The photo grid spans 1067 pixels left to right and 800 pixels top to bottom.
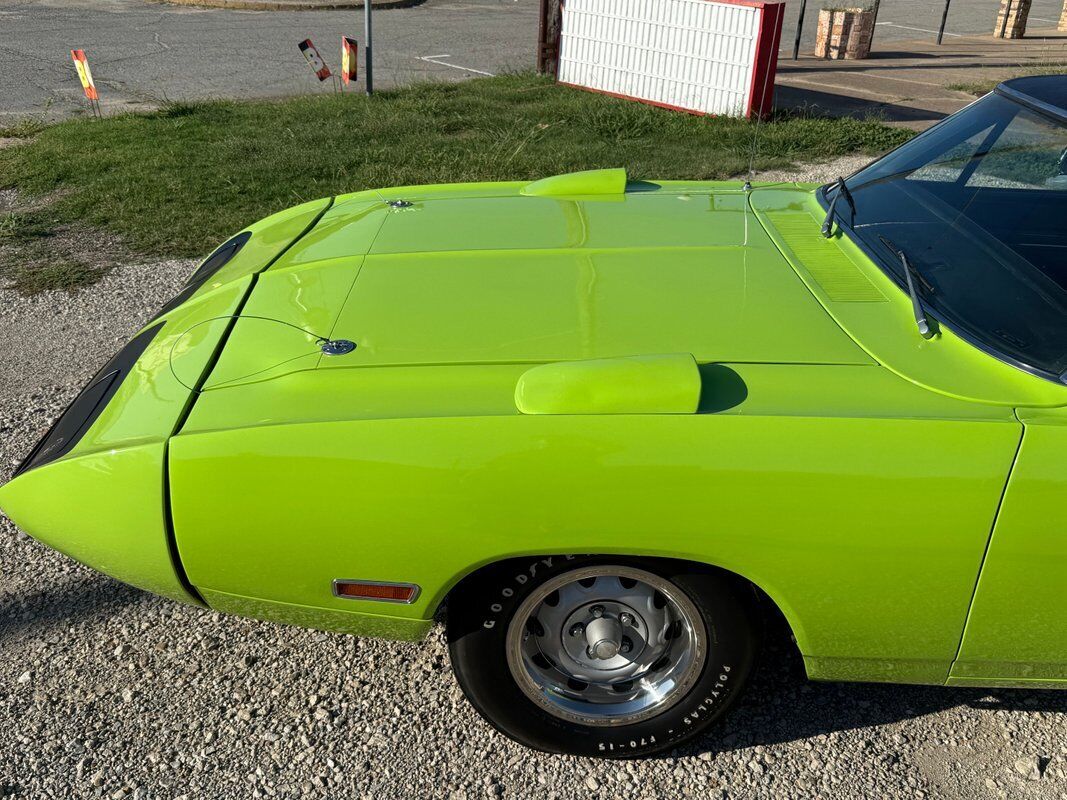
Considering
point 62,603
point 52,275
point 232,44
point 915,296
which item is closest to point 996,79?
point 232,44

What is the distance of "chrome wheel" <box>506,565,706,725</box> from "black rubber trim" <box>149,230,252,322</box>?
153 centimetres

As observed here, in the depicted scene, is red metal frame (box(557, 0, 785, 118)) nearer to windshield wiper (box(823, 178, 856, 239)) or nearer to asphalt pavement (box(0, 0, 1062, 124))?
asphalt pavement (box(0, 0, 1062, 124))

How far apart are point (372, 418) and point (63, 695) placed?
4.38 ft

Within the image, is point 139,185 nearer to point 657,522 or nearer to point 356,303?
point 356,303

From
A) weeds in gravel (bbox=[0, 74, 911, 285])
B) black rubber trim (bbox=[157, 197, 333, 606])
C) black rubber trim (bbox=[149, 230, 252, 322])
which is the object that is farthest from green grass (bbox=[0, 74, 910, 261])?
black rubber trim (bbox=[157, 197, 333, 606])

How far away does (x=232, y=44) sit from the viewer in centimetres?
1384

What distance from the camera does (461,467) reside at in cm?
198

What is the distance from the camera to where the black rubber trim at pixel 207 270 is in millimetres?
2986

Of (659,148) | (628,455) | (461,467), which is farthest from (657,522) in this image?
(659,148)

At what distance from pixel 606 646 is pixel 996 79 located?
12.7 m

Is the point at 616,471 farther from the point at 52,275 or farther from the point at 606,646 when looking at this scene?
the point at 52,275

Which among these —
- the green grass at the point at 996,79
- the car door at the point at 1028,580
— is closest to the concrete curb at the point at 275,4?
the green grass at the point at 996,79

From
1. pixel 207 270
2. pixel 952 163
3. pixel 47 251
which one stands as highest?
pixel 952 163

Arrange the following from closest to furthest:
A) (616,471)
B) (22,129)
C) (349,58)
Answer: (616,471)
(22,129)
(349,58)
